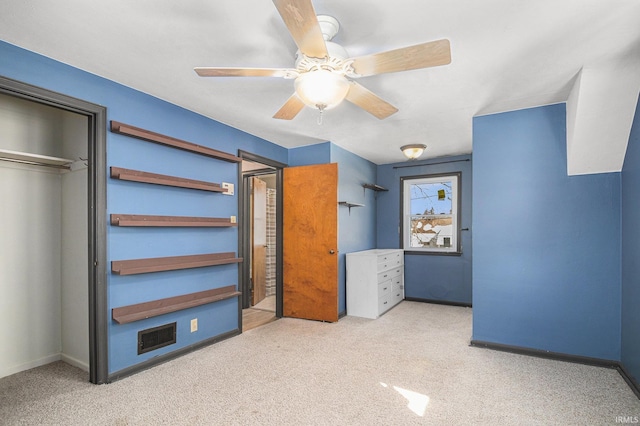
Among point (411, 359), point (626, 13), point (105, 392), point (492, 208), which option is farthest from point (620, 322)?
point (105, 392)

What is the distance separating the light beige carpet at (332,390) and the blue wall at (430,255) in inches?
78.6

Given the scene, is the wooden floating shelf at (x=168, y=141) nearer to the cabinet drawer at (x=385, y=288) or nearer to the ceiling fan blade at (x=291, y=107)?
the ceiling fan blade at (x=291, y=107)

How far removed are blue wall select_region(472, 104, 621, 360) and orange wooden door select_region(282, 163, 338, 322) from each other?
65.5 inches

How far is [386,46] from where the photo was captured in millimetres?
2113

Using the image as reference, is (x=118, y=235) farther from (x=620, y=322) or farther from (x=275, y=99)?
(x=620, y=322)

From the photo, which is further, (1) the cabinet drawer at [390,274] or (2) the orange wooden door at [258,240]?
(2) the orange wooden door at [258,240]

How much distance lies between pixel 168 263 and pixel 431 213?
4192mm

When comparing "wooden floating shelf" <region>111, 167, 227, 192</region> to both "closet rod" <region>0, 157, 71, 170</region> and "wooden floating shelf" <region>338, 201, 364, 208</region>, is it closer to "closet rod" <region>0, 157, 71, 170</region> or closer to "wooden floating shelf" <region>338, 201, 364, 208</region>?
"closet rod" <region>0, 157, 71, 170</region>

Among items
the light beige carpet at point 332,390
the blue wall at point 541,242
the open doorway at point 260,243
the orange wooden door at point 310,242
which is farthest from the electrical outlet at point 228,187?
the blue wall at point 541,242

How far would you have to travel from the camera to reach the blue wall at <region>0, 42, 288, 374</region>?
2.47 meters

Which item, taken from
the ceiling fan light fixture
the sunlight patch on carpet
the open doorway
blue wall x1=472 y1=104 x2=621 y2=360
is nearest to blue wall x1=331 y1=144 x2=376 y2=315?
the open doorway

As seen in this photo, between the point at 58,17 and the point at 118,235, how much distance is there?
1520 mm

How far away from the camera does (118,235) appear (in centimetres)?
268

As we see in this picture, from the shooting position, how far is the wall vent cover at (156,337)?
281 centimetres
